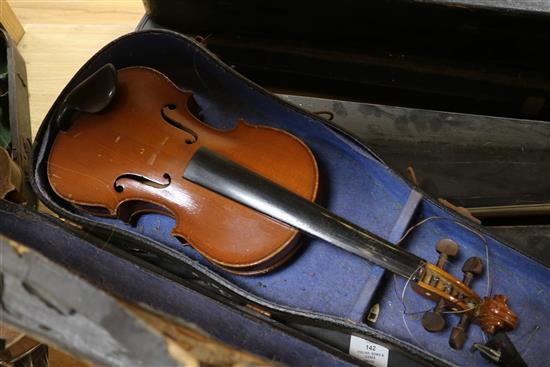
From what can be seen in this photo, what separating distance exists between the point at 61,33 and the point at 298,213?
1.03 m

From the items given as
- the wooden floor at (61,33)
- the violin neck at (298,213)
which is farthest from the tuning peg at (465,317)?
the wooden floor at (61,33)

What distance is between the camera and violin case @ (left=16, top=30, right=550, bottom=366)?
1.13 m

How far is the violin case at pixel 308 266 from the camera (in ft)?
3.72

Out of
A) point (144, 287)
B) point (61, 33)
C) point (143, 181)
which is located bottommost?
point (144, 287)

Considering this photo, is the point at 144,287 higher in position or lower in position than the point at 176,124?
lower

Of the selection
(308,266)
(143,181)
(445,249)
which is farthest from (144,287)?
(445,249)

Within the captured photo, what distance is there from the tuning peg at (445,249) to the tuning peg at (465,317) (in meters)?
0.03

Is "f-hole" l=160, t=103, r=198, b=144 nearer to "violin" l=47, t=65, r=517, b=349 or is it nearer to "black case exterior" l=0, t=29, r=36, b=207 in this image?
"violin" l=47, t=65, r=517, b=349

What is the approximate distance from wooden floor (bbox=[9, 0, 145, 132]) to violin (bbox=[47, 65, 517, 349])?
45cm

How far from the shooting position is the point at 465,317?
3.69 feet

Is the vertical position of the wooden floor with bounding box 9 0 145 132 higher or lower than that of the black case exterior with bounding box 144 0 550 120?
lower

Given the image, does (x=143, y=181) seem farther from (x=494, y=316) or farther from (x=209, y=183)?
(x=494, y=316)

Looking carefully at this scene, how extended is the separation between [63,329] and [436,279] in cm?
64

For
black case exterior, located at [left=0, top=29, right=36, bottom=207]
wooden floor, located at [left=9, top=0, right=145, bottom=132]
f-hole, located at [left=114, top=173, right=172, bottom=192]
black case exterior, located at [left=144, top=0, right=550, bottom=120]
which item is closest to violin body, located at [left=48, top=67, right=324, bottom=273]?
f-hole, located at [left=114, top=173, right=172, bottom=192]
